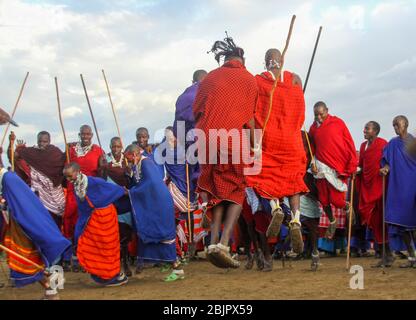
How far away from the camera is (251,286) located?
823cm

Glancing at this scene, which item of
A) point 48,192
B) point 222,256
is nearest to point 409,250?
point 222,256

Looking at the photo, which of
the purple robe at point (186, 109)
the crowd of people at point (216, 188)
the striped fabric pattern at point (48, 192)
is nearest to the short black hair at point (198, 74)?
the crowd of people at point (216, 188)

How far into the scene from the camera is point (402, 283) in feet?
26.7

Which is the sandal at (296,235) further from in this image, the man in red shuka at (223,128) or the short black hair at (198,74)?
the short black hair at (198,74)

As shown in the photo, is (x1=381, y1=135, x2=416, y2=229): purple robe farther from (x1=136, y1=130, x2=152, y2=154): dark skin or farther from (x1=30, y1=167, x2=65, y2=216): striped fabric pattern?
(x1=30, y1=167, x2=65, y2=216): striped fabric pattern

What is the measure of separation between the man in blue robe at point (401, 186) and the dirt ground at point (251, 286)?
610mm

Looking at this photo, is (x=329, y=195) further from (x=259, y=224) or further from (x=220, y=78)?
(x=220, y=78)

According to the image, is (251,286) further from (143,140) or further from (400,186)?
(143,140)

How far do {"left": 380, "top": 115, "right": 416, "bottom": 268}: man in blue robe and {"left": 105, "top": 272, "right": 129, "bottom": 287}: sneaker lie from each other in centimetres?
409

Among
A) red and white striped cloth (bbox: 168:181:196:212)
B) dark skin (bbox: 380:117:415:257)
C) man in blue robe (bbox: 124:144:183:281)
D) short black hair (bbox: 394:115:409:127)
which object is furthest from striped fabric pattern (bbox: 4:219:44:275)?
short black hair (bbox: 394:115:409:127)

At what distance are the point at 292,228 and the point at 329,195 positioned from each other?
268 centimetres

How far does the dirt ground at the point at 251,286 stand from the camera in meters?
7.41

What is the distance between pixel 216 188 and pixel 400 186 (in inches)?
179

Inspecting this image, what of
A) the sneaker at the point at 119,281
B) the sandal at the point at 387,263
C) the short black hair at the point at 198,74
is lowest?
the sneaker at the point at 119,281
